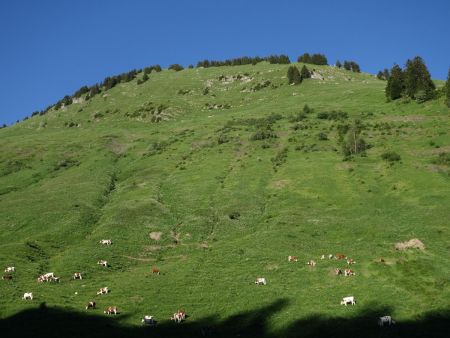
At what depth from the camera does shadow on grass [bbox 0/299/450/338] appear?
3812cm

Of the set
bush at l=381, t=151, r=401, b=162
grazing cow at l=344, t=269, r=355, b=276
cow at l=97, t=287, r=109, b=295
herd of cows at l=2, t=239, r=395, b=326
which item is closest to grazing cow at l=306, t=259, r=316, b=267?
herd of cows at l=2, t=239, r=395, b=326

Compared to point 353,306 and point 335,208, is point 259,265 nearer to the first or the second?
point 353,306

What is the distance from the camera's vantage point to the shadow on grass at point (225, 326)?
38125mm

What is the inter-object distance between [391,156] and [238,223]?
37.5 m

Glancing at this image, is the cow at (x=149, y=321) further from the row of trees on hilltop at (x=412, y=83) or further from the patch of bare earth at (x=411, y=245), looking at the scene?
the row of trees on hilltop at (x=412, y=83)

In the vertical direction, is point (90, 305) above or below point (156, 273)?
below

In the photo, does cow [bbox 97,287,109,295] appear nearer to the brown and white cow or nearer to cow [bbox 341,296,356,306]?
the brown and white cow

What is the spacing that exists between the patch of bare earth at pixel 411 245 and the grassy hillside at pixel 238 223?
2.64ft

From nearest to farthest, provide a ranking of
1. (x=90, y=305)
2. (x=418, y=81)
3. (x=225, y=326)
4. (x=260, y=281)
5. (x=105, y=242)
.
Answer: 1. (x=225, y=326)
2. (x=90, y=305)
3. (x=260, y=281)
4. (x=105, y=242)
5. (x=418, y=81)

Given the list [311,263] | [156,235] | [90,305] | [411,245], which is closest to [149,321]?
[90,305]

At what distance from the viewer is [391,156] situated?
95.4m

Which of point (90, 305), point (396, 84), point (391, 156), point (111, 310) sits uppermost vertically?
point (396, 84)

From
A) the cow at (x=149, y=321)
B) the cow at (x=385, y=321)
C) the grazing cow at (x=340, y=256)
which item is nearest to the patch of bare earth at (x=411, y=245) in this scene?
the grazing cow at (x=340, y=256)

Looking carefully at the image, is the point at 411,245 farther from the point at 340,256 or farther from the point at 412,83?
the point at 412,83
